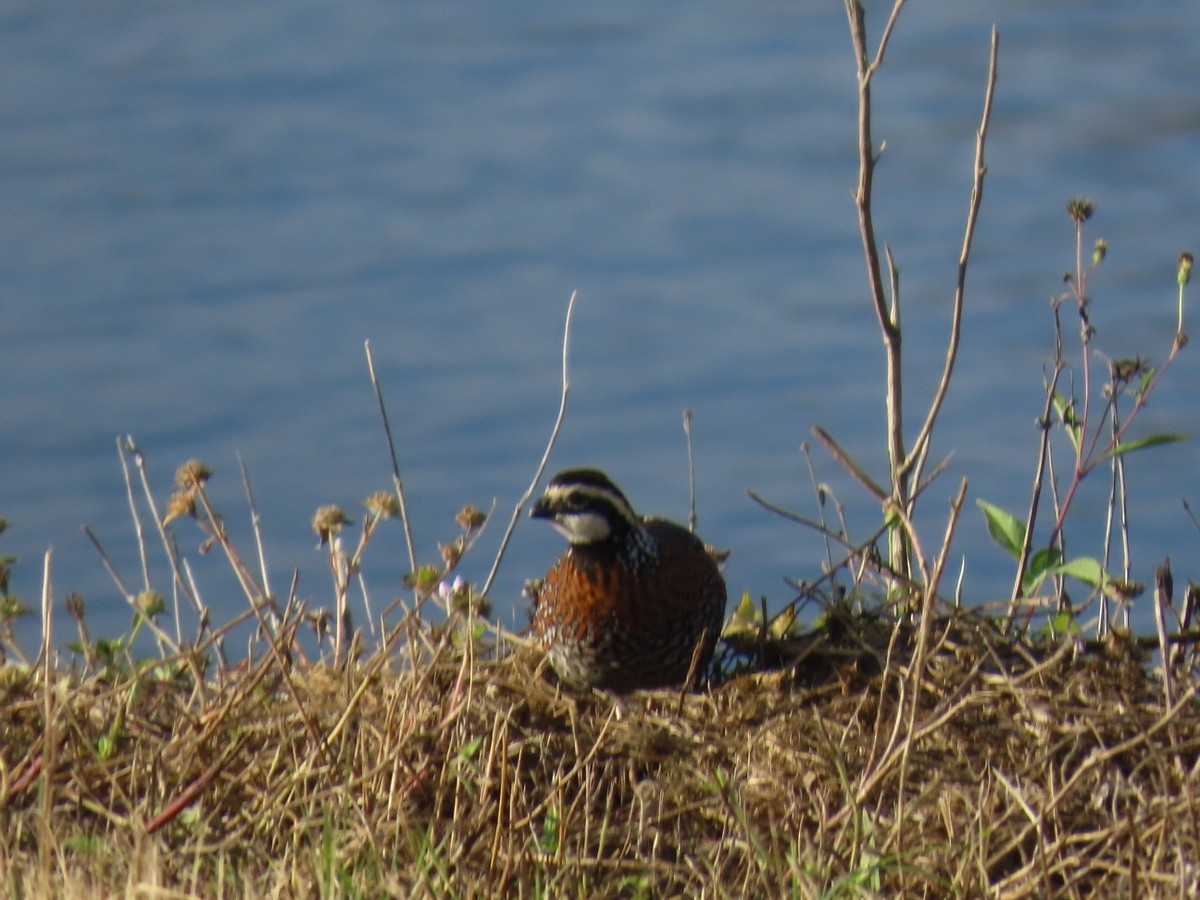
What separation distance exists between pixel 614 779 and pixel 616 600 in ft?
2.02

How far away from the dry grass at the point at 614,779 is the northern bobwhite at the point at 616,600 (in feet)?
0.33

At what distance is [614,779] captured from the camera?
15.5ft

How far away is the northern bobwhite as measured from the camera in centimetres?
517

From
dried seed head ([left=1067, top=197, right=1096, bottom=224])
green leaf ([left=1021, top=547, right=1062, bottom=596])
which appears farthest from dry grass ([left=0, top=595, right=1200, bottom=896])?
dried seed head ([left=1067, top=197, right=1096, bottom=224])

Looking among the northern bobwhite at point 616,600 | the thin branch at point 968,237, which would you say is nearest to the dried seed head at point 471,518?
the northern bobwhite at point 616,600

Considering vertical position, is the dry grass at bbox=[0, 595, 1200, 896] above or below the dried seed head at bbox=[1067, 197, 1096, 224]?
below

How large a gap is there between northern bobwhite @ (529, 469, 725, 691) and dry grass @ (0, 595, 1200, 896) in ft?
0.33

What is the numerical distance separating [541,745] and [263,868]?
2.50ft

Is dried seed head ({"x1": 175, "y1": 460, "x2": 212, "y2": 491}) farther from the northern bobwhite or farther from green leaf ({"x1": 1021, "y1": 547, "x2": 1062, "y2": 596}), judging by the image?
green leaf ({"x1": 1021, "y1": 547, "x2": 1062, "y2": 596})

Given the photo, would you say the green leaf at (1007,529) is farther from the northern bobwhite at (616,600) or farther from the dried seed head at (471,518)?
the dried seed head at (471,518)

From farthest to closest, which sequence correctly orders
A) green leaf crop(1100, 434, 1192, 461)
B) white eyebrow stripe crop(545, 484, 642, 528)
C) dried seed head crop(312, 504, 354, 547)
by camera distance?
white eyebrow stripe crop(545, 484, 642, 528), dried seed head crop(312, 504, 354, 547), green leaf crop(1100, 434, 1192, 461)

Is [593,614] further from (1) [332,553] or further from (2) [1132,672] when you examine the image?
(2) [1132,672]

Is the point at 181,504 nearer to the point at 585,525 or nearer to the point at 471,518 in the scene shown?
the point at 471,518

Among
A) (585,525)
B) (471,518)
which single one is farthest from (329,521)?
(585,525)
